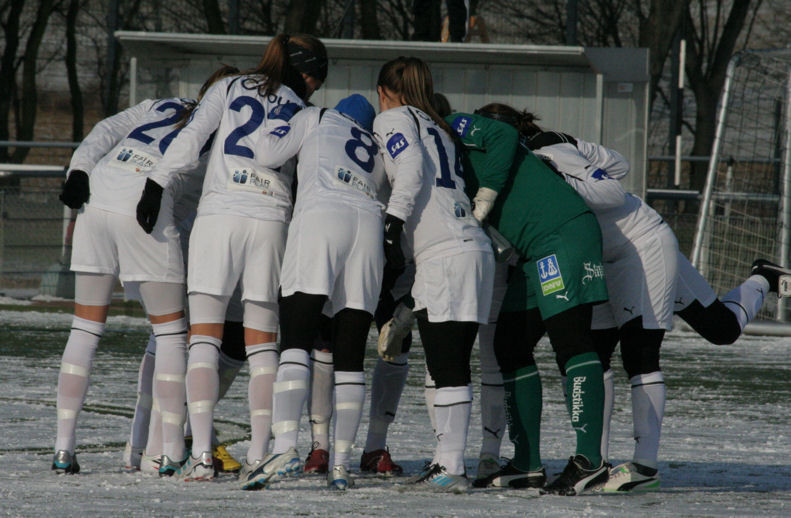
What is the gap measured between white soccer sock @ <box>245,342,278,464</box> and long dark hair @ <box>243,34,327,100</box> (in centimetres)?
110

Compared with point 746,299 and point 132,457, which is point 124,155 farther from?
point 746,299

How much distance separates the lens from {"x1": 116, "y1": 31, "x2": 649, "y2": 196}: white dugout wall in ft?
44.4

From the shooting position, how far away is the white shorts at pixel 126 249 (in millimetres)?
5129

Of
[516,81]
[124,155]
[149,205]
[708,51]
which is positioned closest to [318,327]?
[149,205]

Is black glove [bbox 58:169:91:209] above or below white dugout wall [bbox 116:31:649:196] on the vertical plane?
below

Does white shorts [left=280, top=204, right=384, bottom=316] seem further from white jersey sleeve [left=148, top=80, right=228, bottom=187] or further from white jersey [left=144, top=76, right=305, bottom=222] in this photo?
white jersey sleeve [left=148, top=80, right=228, bottom=187]

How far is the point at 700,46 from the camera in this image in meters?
33.8

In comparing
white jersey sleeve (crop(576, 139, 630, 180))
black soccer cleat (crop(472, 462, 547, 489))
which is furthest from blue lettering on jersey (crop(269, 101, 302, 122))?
black soccer cleat (crop(472, 462, 547, 489))

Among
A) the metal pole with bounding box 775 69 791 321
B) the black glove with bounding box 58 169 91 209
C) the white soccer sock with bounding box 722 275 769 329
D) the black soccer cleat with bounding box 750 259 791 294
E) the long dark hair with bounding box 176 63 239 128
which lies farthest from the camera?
the metal pole with bounding box 775 69 791 321

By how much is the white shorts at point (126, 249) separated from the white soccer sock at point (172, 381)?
23 cm

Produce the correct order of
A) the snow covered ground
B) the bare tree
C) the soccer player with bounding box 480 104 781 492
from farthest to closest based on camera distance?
the bare tree → the soccer player with bounding box 480 104 781 492 → the snow covered ground

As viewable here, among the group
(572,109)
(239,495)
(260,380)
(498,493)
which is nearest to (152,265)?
(260,380)

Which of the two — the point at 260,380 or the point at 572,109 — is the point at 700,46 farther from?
the point at 260,380

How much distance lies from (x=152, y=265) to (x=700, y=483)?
101 inches
